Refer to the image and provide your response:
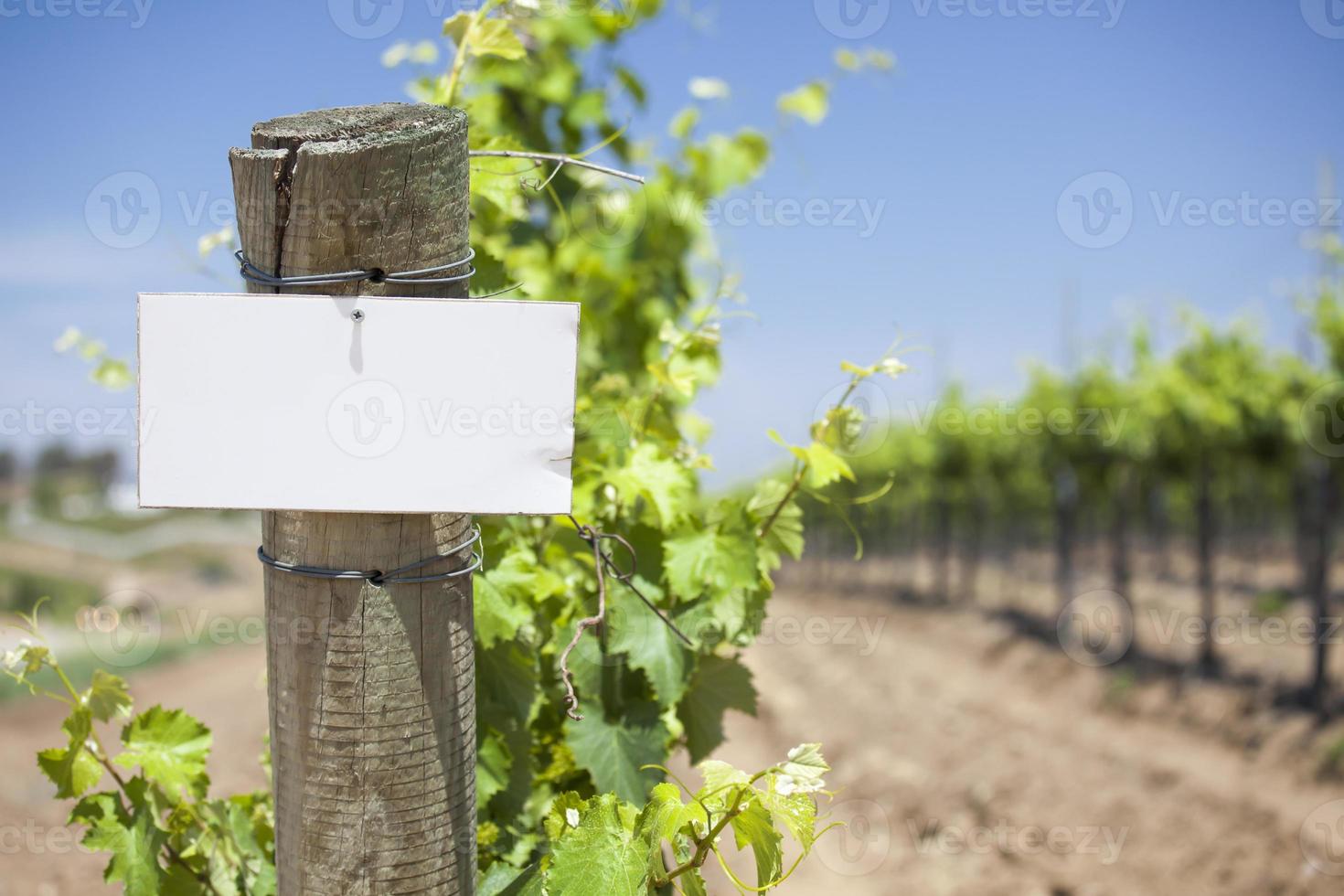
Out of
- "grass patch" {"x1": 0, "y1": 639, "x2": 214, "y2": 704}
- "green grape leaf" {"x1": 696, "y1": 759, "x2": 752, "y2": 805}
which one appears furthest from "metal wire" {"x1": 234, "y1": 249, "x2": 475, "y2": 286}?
"grass patch" {"x1": 0, "y1": 639, "x2": 214, "y2": 704}

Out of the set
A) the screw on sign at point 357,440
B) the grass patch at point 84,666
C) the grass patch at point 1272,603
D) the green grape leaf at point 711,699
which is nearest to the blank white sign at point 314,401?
the screw on sign at point 357,440

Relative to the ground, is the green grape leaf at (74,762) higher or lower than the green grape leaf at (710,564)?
Result: lower

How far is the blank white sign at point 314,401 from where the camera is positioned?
1.31m

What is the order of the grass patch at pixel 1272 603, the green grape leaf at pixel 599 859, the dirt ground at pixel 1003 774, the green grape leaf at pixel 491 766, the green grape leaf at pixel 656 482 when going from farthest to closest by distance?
1. the grass patch at pixel 1272 603
2. the dirt ground at pixel 1003 774
3. the green grape leaf at pixel 656 482
4. the green grape leaf at pixel 491 766
5. the green grape leaf at pixel 599 859

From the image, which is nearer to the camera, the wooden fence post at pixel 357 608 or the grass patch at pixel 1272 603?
the wooden fence post at pixel 357 608

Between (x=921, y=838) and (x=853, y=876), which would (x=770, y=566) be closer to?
(x=853, y=876)

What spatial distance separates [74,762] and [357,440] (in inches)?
38.1

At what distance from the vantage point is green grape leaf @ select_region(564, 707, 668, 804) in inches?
74.6

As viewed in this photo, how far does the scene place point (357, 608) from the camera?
135 cm

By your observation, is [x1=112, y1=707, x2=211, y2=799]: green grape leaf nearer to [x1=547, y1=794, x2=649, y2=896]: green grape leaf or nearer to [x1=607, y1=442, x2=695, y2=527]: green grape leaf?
[x1=547, y1=794, x2=649, y2=896]: green grape leaf

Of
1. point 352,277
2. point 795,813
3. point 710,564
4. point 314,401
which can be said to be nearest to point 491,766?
point 710,564

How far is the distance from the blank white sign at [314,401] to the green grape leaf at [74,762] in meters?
0.69

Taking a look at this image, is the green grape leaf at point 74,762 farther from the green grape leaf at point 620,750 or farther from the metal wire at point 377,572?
the green grape leaf at point 620,750

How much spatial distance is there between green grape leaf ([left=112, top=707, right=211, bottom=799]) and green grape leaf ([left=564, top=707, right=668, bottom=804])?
2.23ft
